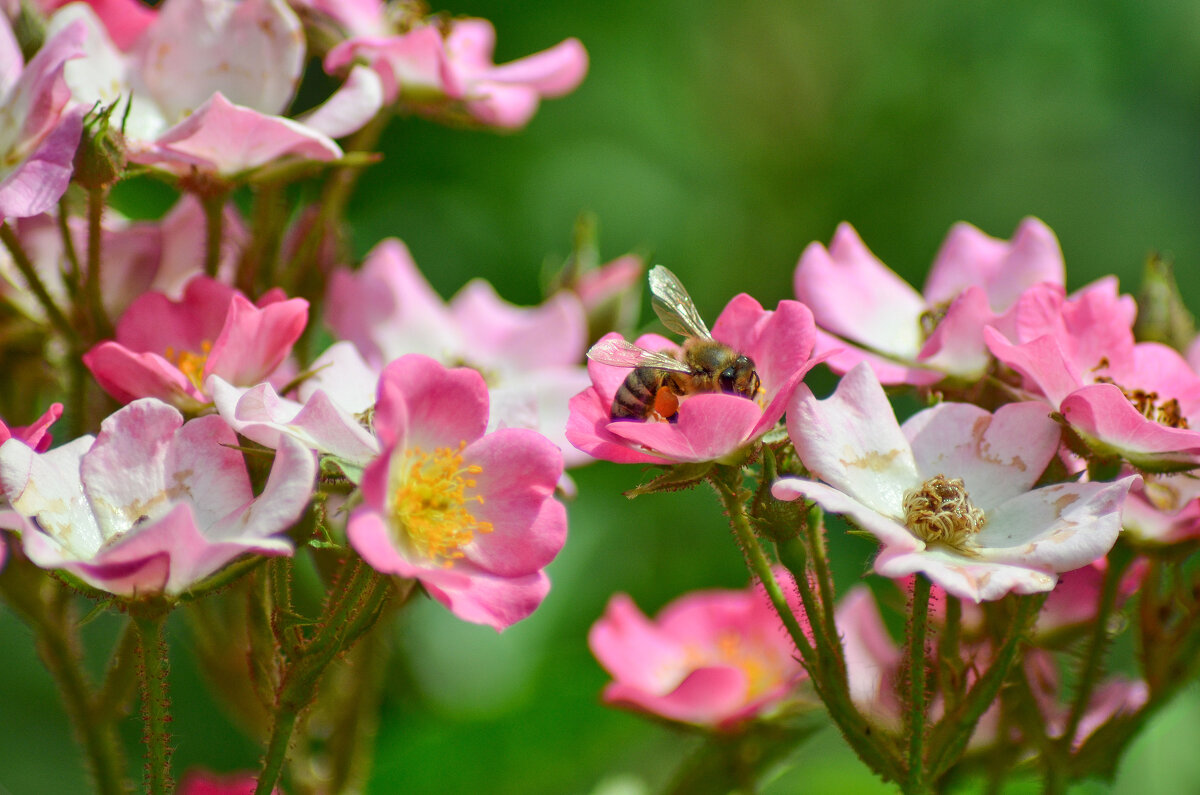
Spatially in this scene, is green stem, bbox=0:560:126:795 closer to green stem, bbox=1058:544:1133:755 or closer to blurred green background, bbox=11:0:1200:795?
green stem, bbox=1058:544:1133:755

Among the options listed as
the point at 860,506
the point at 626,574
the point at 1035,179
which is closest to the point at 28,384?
the point at 860,506

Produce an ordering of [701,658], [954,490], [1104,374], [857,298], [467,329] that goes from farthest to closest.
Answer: [467,329] < [701,658] < [857,298] < [1104,374] < [954,490]

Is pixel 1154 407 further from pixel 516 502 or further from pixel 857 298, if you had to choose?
pixel 516 502

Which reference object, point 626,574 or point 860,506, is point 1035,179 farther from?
point 860,506

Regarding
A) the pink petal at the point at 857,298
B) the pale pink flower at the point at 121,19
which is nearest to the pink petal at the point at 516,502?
the pink petal at the point at 857,298

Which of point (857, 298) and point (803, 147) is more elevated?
point (857, 298)

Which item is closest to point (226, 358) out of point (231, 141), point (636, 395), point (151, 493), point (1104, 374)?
point (151, 493)

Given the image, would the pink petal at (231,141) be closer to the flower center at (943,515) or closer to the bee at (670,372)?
the bee at (670,372)
